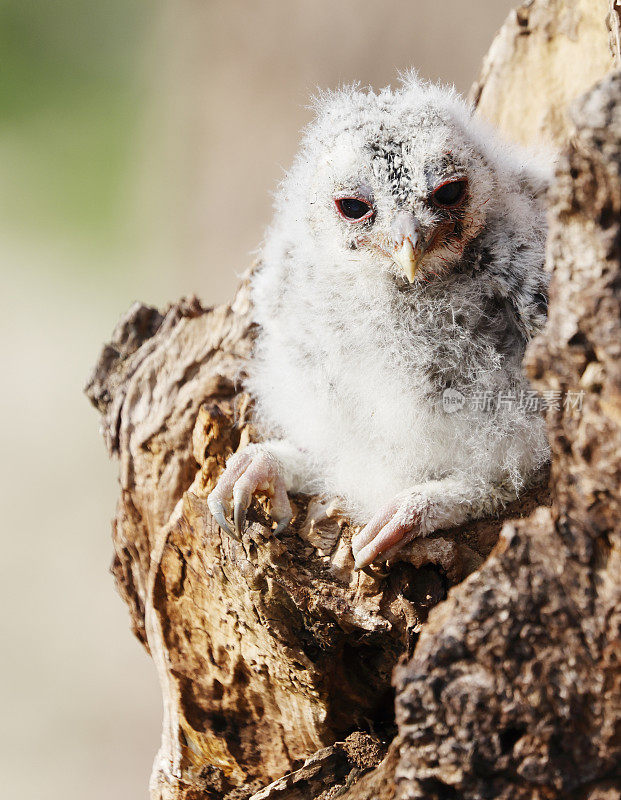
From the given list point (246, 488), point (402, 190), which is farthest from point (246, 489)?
point (402, 190)

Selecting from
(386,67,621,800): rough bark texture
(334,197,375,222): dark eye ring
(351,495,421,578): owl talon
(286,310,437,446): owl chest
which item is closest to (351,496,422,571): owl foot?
(351,495,421,578): owl talon

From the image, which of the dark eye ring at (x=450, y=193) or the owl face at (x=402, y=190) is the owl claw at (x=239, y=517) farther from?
the dark eye ring at (x=450, y=193)

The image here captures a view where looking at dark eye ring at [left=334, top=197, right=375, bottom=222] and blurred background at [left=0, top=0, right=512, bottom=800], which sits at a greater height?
blurred background at [left=0, top=0, right=512, bottom=800]

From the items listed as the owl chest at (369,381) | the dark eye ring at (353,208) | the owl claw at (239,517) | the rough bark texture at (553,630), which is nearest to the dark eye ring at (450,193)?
the dark eye ring at (353,208)

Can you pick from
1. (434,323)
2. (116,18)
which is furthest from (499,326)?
(116,18)

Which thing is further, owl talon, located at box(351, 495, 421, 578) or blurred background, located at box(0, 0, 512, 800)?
blurred background, located at box(0, 0, 512, 800)

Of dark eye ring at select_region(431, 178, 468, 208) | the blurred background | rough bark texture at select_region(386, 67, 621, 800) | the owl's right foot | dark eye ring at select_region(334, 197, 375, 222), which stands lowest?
rough bark texture at select_region(386, 67, 621, 800)

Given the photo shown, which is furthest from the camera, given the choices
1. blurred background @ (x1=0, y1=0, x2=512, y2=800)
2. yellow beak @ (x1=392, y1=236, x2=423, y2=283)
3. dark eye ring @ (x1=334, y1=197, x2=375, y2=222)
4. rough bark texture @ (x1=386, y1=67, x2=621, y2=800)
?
blurred background @ (x1=0, y1=0, x2=512, y2=800)

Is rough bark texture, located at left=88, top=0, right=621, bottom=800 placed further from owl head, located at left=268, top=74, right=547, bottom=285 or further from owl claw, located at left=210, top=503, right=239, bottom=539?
owl head, located at left=268, top=74, right=547, bottom=285

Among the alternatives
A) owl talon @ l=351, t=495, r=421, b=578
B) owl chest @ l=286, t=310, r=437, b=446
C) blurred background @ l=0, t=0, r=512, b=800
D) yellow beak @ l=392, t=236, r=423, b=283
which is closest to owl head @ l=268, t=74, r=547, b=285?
yellow beak @ l=392, t=236, r=423, b=283

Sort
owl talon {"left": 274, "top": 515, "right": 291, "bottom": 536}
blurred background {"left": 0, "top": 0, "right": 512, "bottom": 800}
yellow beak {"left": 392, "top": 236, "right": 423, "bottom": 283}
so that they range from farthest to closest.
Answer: blurred background {"left": 0, "top": 0, "right": 512, "bottom": 800} → owl talon {"left": 274, "top": 515, "right": 291, "bottom": 536} → yellow beak {"left": 392, "top": 236, "right": 423, "bottom": 283}
